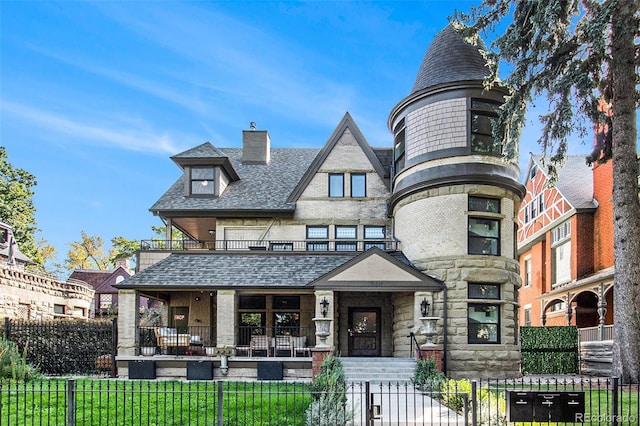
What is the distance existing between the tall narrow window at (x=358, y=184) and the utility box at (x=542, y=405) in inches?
647

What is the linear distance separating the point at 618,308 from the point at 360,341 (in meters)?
10.5

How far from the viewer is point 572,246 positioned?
3391 cm

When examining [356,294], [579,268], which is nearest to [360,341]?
[356,294]

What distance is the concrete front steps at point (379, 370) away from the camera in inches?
762

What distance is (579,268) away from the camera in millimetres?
33188

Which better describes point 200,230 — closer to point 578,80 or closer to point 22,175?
point 578,80

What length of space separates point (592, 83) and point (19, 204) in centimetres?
4693

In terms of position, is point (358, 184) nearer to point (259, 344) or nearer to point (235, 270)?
point (235, 270)

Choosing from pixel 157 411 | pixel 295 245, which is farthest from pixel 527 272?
pixel 157 411

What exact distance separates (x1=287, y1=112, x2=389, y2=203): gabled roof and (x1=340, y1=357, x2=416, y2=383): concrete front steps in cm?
825

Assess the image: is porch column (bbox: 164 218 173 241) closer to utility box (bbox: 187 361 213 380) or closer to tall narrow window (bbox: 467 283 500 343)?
utility box (bbox: 187 361 213 380)

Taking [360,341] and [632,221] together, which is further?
[360,341]

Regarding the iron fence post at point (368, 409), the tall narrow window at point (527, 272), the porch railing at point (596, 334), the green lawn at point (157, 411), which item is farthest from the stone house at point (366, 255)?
the tall narrow window at point (527, 272)

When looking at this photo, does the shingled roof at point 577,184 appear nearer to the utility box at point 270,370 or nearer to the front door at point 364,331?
the front door at point 364,331
